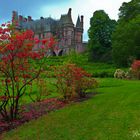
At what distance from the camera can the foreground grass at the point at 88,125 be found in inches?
453

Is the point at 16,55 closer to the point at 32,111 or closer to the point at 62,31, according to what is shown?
the point at 32,111

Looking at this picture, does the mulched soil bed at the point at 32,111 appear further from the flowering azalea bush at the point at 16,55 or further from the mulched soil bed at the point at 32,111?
the flowering azalea bush at the point at 16,55

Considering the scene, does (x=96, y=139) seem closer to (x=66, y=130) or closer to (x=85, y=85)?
(x=66, y=130)

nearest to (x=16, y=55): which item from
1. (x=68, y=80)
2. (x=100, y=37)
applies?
(x=68, y=80)

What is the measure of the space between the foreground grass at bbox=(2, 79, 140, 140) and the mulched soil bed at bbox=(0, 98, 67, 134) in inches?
22.4

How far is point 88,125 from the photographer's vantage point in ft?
42.4

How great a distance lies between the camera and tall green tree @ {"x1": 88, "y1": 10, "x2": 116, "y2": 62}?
76.6m

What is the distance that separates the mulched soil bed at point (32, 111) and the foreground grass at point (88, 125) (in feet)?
1.87

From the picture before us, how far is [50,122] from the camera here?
14.1 meters

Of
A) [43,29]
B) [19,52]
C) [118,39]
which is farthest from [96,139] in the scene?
[43,29]

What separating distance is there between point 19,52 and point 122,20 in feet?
188

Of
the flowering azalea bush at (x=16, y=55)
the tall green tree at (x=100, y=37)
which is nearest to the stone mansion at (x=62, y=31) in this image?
the tall green tree at (x=100, y=37)

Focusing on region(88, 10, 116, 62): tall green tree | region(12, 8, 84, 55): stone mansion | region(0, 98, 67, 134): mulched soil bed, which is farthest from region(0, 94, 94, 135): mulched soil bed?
region(12, 8, 84, 55): stone mansion

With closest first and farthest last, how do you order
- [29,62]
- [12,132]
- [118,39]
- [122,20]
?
[12,132] < [29,62] < [118,39] < [122,20]
